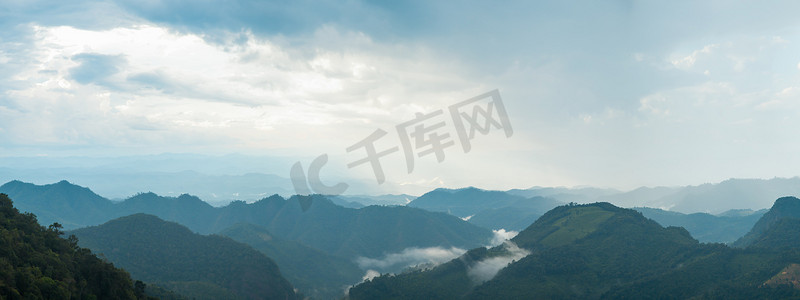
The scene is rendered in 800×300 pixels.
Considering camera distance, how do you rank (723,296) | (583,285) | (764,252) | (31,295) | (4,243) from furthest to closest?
(583,285), (764,252), (723,296), (4,243), (31,295)

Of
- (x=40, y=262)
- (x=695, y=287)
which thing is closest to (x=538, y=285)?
(x=695, y=287)

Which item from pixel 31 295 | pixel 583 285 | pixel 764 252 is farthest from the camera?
pixel 583 285

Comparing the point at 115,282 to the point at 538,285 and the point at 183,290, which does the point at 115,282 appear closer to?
the point at 183,290

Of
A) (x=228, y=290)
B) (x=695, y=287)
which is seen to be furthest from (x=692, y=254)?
(x=228, y=290)

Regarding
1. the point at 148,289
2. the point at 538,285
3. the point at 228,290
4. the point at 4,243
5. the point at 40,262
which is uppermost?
the point at 4,243

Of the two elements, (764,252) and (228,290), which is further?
(228,290)

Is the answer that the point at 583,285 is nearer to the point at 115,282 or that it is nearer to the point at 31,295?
the point at 115,282

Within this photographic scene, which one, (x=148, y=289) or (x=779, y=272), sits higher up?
(x=148, y=289)
